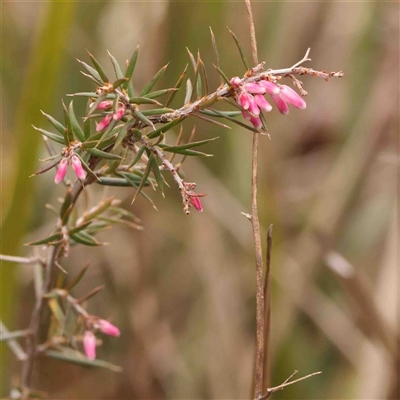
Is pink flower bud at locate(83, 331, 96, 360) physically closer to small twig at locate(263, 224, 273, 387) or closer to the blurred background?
small twig at locate(263, 224, 273, 387)

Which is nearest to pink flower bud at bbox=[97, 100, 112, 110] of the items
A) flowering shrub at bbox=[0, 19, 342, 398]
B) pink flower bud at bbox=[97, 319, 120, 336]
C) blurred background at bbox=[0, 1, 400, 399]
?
flowering shrub at bbox=[0, 19, 342, 398]

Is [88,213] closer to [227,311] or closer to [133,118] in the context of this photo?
[133,118]

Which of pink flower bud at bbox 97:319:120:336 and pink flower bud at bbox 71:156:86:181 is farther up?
pink flower bud at bbox 71:156:86:181

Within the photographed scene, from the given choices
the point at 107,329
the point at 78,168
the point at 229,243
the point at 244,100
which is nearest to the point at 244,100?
the point at 244,100

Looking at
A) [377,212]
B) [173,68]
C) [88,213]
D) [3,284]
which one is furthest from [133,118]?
[377,212]

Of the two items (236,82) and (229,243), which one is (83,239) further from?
(229,243)
